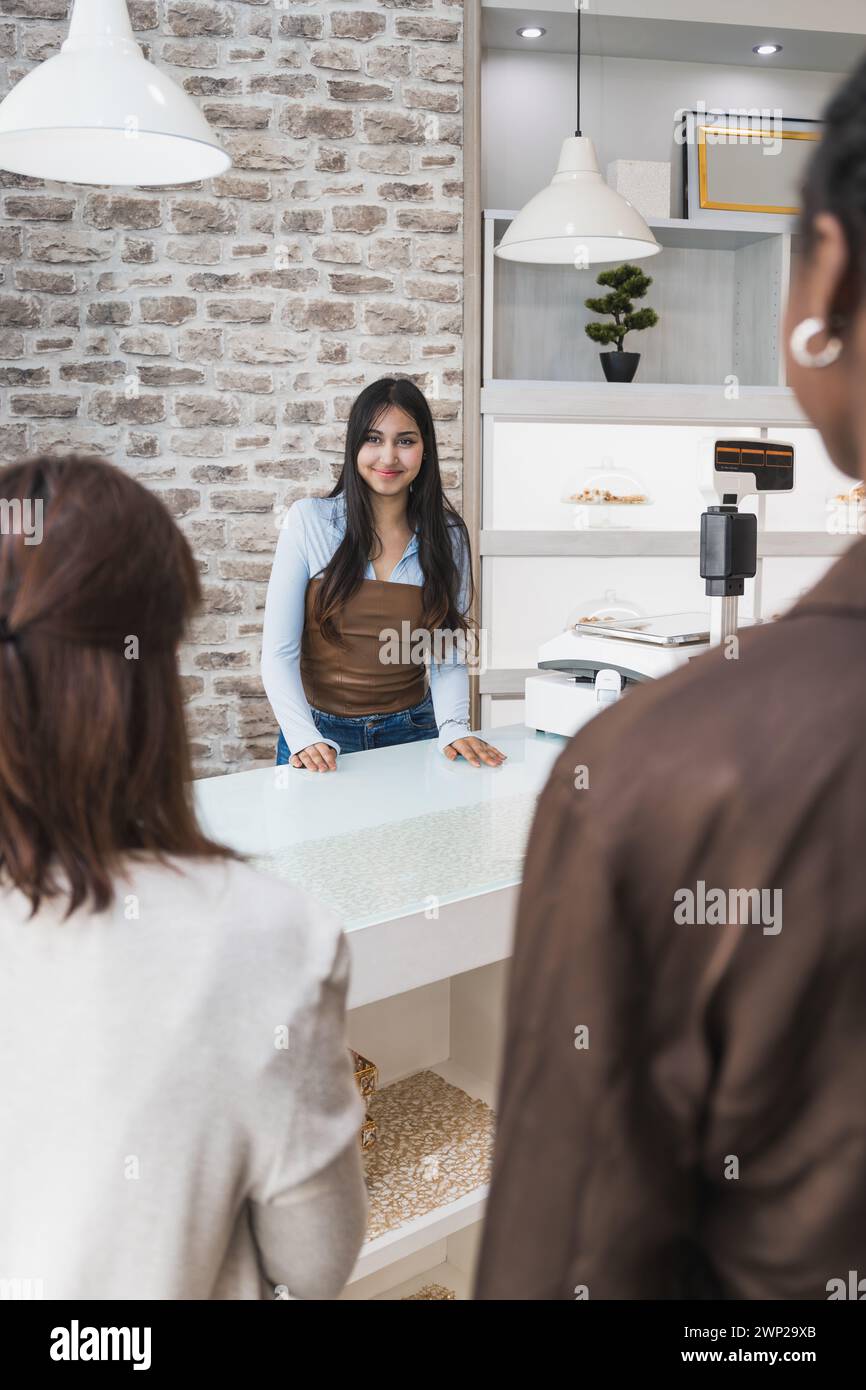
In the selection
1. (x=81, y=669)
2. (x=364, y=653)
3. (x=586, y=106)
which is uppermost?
(x=586, y=106)

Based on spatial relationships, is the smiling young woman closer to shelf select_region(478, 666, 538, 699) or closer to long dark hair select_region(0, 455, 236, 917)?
shelf select_region(478, 666, 538, 699)

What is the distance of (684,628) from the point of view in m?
2.43

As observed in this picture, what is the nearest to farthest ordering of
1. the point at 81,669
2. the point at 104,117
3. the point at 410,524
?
the point at 81,669 → the point at 104,117 → the point at 410,524

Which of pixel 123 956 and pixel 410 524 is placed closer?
pixel 123 956

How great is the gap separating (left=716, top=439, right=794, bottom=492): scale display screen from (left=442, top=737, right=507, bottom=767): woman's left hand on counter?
0.70 meters

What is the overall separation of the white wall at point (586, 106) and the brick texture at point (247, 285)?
33 centimetres

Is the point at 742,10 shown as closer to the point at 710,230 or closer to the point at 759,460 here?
the point at 710,230

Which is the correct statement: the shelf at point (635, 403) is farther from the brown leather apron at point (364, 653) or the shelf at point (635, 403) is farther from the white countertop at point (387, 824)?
the white countertop at point (387, 824)

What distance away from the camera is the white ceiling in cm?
382

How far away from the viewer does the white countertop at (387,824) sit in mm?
1532

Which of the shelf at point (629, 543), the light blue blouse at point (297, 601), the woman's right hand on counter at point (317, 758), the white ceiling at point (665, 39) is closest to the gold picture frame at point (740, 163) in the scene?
the white ceiling at point (665, 39)

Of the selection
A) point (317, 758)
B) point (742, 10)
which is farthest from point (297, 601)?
point (742, 10)

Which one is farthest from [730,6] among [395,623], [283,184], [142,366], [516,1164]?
[516,1164]

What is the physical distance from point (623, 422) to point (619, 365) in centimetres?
20
